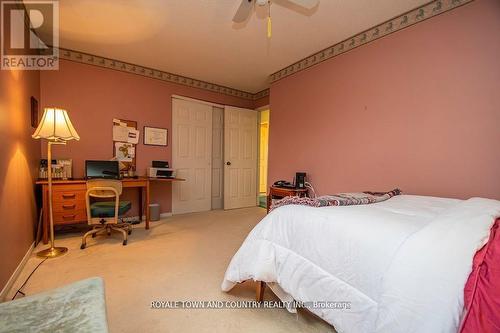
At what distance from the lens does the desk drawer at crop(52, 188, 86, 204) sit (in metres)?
2.70

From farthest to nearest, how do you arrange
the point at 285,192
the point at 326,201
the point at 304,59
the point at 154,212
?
the point at 154,212 → the point at 304,59 → the point at 285,192 → the point at 326,201

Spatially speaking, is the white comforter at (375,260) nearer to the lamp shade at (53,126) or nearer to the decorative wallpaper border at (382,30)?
the decorative wallpaper border at (382,30)

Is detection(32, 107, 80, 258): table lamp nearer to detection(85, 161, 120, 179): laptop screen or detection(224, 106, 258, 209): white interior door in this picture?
detection(85, 161, 120, 179): laptop screen

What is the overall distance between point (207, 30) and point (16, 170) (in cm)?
232

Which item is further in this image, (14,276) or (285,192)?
(285,192)

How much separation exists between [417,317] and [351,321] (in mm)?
357

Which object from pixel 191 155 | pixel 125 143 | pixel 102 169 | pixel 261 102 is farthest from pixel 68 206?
pixel 261 102

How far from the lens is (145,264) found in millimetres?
2215

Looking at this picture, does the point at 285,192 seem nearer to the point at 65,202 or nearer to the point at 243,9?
the point at 243,9

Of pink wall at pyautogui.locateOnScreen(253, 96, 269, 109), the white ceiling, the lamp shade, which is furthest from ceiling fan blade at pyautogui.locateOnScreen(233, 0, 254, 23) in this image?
pink wall at pyautogui.locateOnScreen(253, 96, 269, 109)

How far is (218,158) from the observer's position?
484cm

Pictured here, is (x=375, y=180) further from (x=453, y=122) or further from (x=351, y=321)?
(x=351, y=321)

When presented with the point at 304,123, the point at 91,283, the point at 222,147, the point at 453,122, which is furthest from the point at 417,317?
the point at 222,147

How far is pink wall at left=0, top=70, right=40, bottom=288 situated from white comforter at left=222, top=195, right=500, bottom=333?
173 cm
